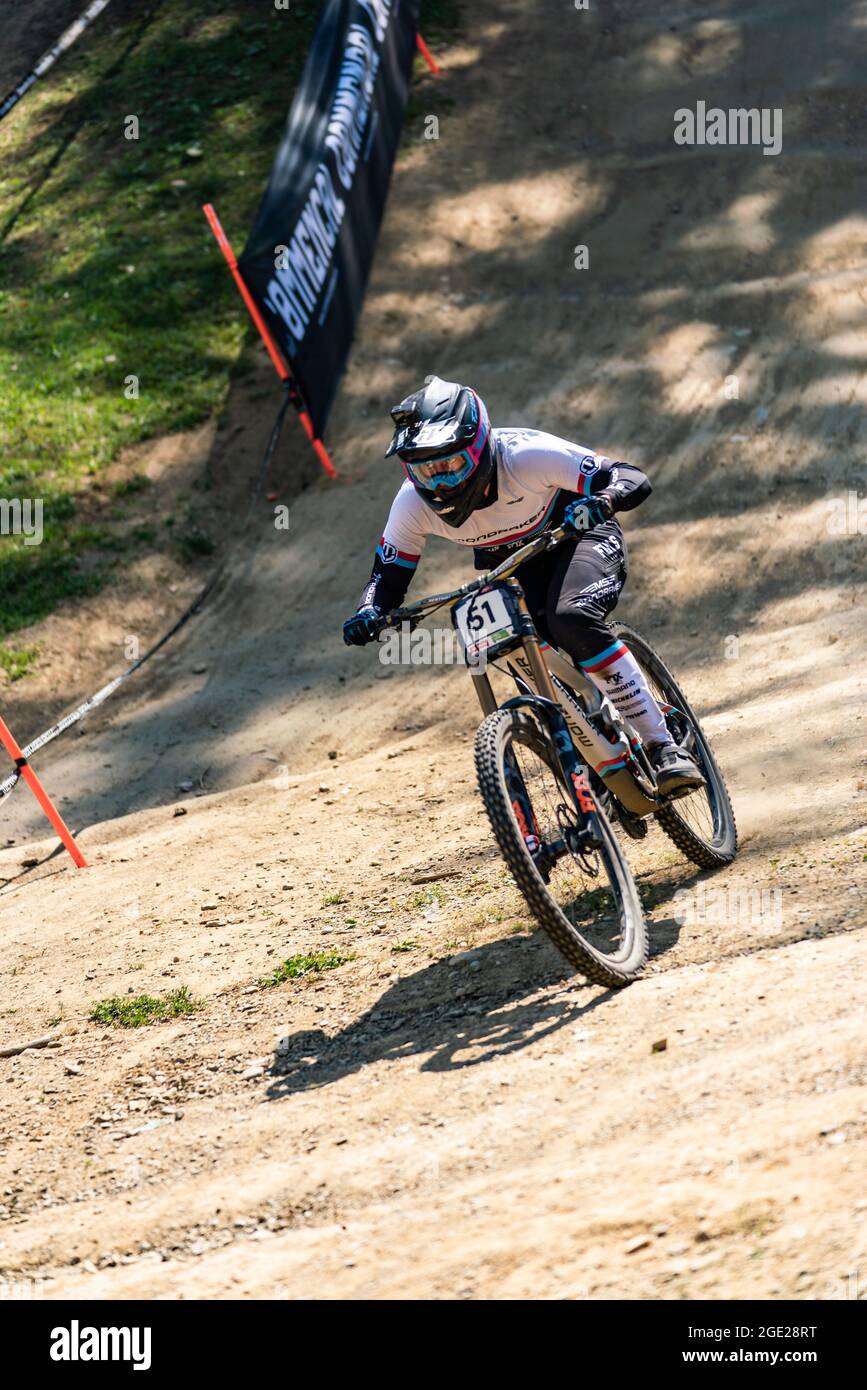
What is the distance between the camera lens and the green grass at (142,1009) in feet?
19.4

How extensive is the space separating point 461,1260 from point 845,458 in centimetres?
896

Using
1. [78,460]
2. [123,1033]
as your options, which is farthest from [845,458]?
[123,1033]

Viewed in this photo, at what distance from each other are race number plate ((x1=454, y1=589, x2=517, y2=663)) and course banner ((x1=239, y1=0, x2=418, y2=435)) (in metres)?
7.13

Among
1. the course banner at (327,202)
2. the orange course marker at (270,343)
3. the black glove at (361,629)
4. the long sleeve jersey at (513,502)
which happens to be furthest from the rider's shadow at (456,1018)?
the course banner at (327,202)

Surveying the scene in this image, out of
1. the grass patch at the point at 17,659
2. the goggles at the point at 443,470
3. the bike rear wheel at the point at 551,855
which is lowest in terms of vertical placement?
the grass patch at the point at 17,659

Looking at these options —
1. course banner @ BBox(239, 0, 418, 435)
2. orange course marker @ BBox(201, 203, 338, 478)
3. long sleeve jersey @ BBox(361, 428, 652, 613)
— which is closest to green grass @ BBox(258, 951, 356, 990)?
long sleeve jersey @ BBox(361, 428, 652, 613)

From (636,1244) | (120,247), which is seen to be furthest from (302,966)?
(120,247)

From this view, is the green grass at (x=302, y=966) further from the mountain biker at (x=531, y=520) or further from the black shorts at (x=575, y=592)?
the black shorts at (x=575, y=592)

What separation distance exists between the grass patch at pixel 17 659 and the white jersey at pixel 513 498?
223 inches

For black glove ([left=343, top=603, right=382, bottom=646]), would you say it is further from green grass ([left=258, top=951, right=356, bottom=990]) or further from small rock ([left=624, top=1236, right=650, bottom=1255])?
small rock ([left=624, top=1236, right=650, bottom=1255])

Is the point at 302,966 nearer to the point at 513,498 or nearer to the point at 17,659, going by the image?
the point at 513,498

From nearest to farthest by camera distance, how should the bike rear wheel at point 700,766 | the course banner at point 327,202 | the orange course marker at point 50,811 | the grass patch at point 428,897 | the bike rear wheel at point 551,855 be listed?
the bike rear wheel at point 551,855, the bike rear wheel at point 700,766, the grass patch at point 428,897, the orange course marker at point 50,811, the course banner at point 327,202

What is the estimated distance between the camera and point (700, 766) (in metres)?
6.32

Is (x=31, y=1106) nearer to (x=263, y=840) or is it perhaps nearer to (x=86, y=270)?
(x=263, y=840)
